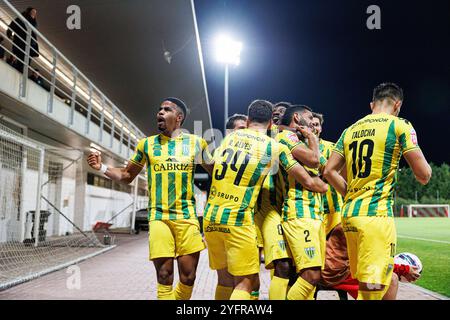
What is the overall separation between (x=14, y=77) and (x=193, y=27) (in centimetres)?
1087

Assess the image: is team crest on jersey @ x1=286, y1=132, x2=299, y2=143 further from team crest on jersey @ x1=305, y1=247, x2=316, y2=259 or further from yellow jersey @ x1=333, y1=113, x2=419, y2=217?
team crest on jersey @ x1=305, y1=247, x2=316, y2=259

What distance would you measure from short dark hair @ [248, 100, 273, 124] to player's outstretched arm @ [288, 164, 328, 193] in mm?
590

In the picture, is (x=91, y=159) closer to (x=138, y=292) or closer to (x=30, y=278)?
(x=138, y=292)

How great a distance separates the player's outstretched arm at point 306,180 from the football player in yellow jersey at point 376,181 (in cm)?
24

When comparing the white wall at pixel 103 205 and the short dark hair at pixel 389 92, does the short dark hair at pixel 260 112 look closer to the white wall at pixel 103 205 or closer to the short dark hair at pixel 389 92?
the short dark hair at pixel 389 92

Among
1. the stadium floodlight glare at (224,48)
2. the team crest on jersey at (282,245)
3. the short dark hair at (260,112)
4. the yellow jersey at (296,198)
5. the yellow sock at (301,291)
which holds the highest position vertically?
the stadium floodlight glare at (224,48)

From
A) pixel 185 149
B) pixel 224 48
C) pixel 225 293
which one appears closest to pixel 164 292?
pixel 225 293

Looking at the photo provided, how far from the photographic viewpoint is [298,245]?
402 cm

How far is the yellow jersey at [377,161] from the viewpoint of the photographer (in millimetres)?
3500

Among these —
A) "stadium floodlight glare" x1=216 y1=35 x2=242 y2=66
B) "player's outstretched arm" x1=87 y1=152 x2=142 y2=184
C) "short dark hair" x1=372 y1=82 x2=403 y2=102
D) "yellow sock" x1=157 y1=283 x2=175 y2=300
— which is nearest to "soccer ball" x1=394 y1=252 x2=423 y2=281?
"short dark hair" x1=372 y1=82 x2=403 y2=102

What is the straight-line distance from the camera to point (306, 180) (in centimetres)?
389

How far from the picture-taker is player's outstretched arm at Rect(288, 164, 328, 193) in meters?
3.89

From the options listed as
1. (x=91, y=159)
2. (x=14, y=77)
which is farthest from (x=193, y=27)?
(x=91, y=159)

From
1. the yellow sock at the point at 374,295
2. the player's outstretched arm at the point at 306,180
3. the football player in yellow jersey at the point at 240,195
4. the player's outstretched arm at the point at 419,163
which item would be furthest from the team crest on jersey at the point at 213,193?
the player's outstretched arm at the point at 419,163
